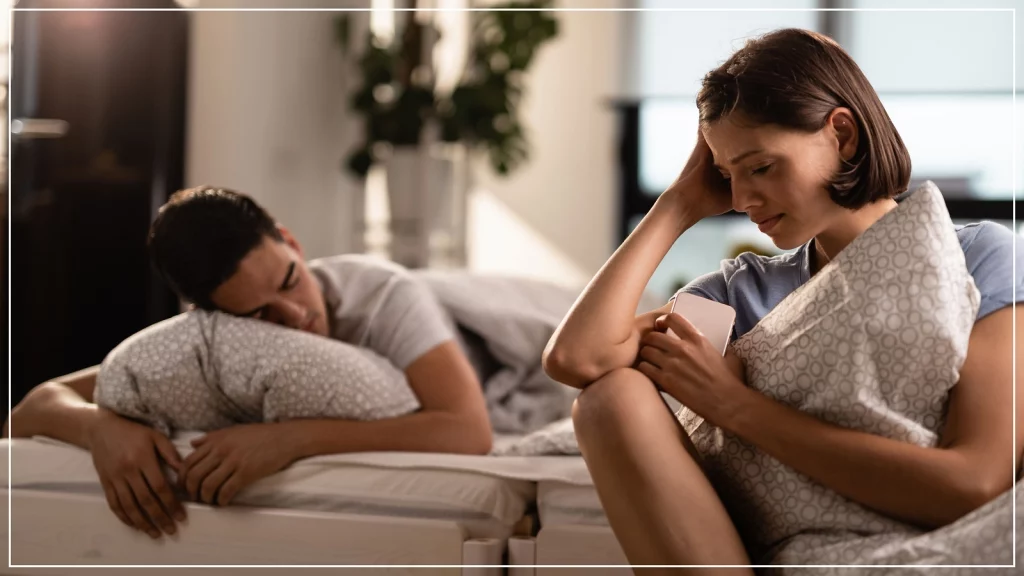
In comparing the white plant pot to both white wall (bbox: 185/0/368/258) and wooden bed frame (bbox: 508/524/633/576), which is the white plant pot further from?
wooden bed frame (bbox: 508/524/633/576)

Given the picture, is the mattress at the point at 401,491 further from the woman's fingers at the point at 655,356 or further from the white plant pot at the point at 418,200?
the white plant pot at the point at 418,200

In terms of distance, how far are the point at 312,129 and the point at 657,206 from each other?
2.55 m

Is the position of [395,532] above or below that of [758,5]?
below

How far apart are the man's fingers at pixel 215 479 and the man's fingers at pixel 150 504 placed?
0.19 ft

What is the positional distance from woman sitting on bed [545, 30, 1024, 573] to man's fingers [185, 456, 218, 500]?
21.2 inches

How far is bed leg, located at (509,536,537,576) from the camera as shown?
4.00 ft

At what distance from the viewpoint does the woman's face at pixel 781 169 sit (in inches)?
36.1

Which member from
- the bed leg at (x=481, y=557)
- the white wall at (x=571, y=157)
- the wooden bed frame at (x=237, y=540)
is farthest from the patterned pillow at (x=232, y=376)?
the white wall at (x=571, y=157)

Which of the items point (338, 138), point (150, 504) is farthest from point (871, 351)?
point (338, 138)

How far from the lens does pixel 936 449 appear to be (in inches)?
32.9

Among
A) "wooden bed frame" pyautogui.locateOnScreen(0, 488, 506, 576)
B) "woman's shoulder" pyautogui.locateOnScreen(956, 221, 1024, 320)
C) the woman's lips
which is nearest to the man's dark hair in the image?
"wooden bed frame" pyautogui.locateOnScreen(0, 488, 506, 576)

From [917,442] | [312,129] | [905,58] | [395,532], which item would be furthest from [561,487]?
[905,58]

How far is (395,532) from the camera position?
124cm

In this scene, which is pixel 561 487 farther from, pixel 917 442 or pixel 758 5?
pixel 758 5
